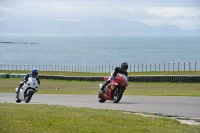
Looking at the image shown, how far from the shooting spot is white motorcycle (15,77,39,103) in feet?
87.2

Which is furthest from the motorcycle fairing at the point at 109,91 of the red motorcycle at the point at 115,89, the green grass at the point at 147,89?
the green grass at the point at 147,89

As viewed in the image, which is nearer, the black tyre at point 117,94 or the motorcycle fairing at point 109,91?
the black tyre at point 117,94

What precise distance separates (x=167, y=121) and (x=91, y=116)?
88.8 inches

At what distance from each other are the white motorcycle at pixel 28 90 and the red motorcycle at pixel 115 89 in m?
3.27

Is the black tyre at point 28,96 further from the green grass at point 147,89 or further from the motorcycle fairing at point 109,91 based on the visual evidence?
the green grass at point 147,89

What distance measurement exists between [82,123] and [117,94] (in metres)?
9.55

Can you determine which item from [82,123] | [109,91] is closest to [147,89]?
[109,91]

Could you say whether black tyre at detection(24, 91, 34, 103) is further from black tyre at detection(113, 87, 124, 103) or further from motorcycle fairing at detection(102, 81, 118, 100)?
black tyre at detection(113, 87, 124, 103)

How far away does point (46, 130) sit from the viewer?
552 inches

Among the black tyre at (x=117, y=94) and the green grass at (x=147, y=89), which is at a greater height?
the black tyre at (x=117, y=94)

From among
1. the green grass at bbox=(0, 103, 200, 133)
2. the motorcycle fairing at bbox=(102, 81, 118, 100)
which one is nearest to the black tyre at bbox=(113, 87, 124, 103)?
the motorcycle fairing at bbox=(102, 81, 118, 100)

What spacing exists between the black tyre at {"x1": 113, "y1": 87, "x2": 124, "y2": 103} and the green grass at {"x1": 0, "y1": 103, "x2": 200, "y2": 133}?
6707 millimetres

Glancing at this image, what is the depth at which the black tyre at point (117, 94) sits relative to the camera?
81.1ft

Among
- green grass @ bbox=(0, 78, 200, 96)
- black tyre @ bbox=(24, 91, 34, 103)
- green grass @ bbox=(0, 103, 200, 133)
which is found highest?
green grass @ bbox=(0, 103, 200, 133)
